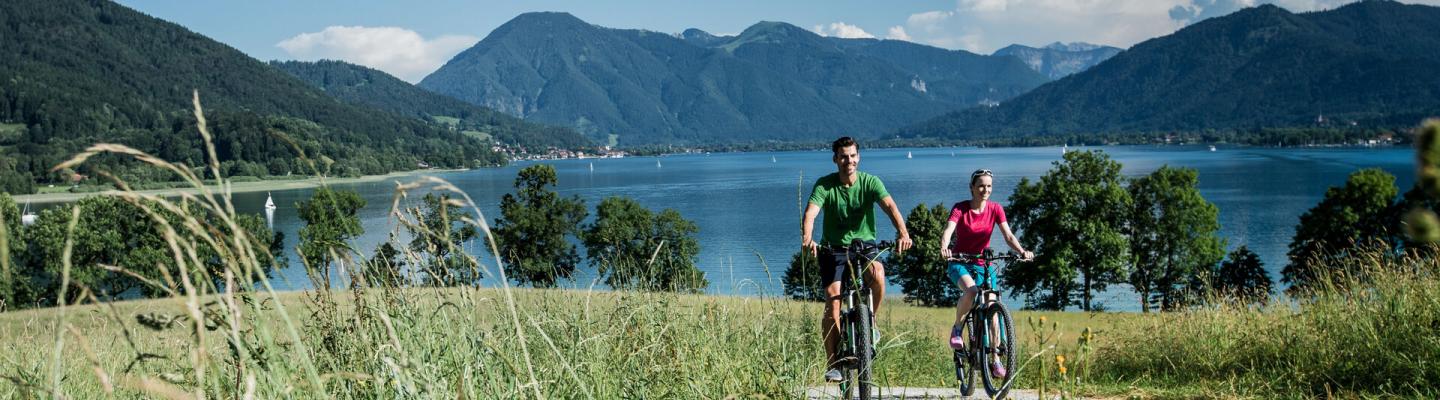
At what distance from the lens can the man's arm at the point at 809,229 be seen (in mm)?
5441

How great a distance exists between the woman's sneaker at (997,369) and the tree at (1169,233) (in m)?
38.4

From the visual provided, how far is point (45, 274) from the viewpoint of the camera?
51875 millimetres

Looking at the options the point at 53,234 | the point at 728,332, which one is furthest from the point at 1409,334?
the point at 53,234

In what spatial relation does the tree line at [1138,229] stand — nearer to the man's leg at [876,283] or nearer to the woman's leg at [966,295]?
the woman's leg at [966,295]

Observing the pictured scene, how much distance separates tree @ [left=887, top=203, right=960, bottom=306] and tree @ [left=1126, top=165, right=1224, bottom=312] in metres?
8.61

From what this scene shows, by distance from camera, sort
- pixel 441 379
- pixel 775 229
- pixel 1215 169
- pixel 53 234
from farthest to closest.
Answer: pixel 1215 169, pixel 775 229, pixel 53 234, pixel 441 379

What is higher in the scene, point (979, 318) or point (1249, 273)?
point (979, 318)

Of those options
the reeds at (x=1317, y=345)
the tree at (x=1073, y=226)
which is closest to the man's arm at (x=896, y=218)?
the reeds at (x=1317, y=345)

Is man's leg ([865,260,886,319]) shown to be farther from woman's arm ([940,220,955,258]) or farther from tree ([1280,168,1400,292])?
tree ([1280,168,1400,292])

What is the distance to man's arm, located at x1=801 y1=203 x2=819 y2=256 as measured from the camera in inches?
214

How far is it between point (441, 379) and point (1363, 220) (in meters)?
46.1

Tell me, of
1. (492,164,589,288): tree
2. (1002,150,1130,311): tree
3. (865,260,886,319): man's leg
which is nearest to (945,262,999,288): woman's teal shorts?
(865,260,886,319): man's leg

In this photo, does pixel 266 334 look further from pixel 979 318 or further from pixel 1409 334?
pixel 1409 334

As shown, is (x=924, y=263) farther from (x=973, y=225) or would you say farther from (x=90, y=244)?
(x=90, y=244)
